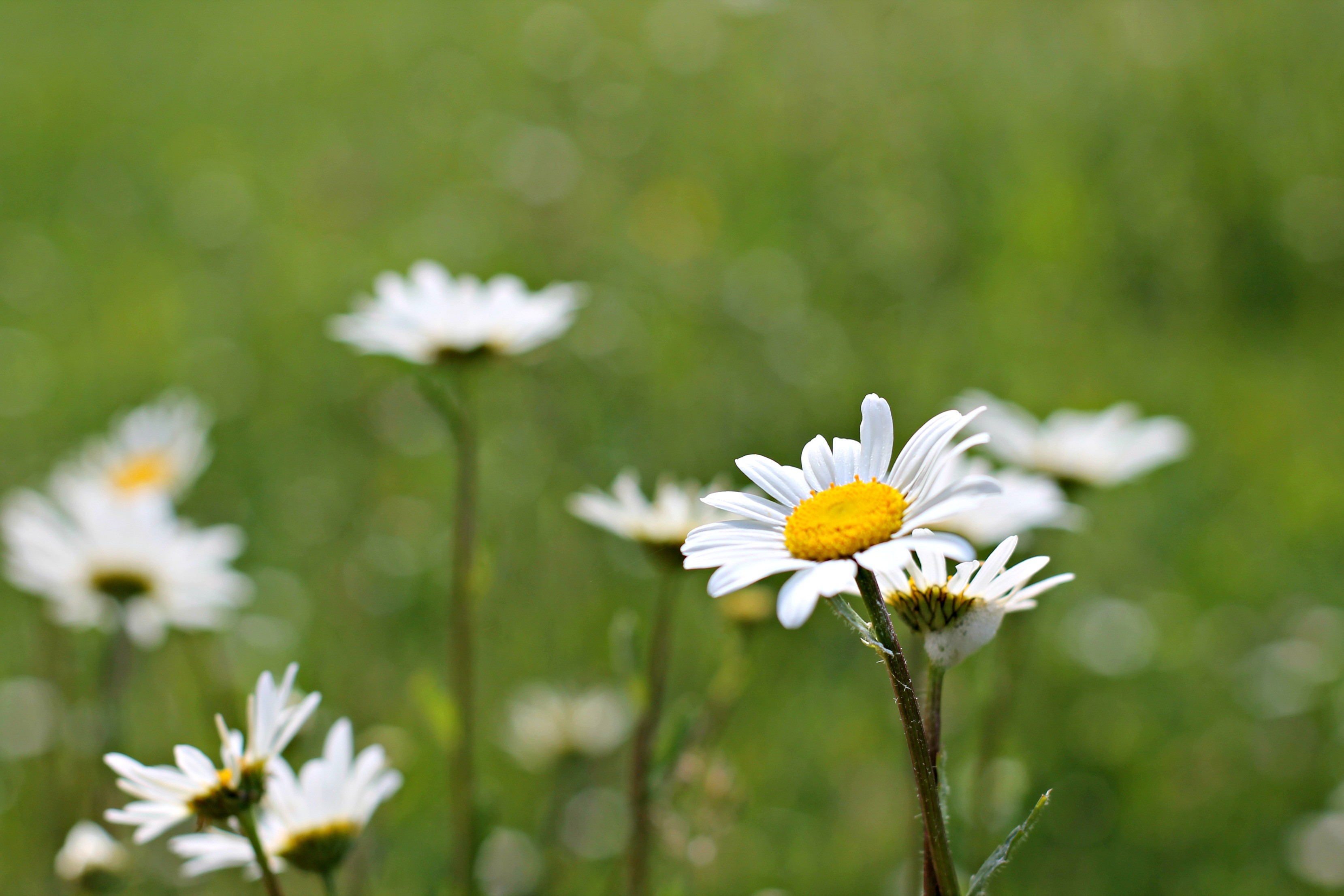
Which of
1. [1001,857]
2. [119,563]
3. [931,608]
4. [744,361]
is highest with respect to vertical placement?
[744,361]

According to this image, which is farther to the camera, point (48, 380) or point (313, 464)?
point (48, 380)

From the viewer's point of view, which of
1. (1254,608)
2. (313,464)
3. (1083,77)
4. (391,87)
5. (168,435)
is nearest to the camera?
(168,435)

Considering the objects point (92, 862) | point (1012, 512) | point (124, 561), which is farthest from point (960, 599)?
point (124, 561)

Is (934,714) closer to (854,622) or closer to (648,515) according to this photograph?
(854,622)

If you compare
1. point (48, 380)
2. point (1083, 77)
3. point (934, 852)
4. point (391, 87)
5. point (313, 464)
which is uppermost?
point (391, 87)

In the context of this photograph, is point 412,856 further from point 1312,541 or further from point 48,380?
point 48,380

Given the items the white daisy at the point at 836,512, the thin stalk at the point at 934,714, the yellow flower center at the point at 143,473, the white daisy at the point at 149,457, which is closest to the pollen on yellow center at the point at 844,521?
the white daisy at the point at 836,512

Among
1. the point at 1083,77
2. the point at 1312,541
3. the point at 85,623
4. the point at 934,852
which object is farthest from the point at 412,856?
the point at 1083,77
